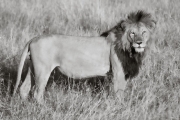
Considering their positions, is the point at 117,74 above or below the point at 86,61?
below

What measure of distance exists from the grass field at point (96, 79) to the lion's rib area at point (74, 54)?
Answer: 0.27 metres

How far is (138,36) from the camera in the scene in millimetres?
3734

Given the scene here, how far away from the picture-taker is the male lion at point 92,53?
3834 mm

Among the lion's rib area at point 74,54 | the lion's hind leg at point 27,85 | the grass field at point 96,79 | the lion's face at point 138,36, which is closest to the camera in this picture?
the grass field at point 96,79

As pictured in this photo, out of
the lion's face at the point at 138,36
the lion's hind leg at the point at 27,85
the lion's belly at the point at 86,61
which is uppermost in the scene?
the lion's face at the point at 138,36

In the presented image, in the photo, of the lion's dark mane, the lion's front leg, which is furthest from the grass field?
the lion's dark mane

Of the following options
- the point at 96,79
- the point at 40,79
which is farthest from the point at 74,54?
the point at 96,79

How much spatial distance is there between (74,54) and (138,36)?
0.80 m

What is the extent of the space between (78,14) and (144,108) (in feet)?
14.8

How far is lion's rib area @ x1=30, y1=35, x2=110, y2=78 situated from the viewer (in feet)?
12.6

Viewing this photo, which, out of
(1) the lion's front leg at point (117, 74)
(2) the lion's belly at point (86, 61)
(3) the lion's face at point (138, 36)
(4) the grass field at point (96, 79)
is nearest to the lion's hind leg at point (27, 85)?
(4) the grass field at point (96, 79)

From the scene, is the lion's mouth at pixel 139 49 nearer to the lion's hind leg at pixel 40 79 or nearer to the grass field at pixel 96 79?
the grass field at pixel 96 79

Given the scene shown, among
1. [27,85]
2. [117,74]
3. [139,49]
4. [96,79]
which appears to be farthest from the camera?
[96,79]

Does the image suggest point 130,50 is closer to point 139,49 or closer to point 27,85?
point 139,49
